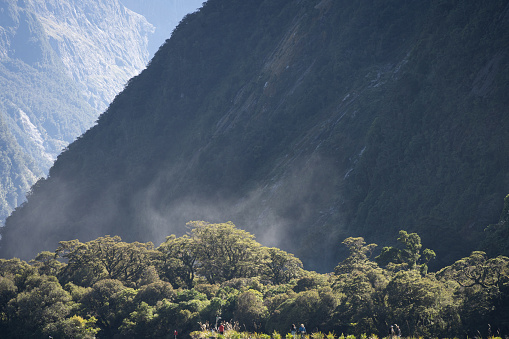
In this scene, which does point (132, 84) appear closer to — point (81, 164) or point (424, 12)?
point (81, 164)

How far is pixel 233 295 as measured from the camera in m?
47.4

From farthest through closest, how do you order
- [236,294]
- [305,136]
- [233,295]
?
1. [305,136]
2. [236,294]
3. [233,295]

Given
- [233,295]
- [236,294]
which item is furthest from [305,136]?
[233,295]

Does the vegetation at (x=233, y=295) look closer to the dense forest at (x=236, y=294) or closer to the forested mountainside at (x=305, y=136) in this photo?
the dense forest at (x=236, y=294)

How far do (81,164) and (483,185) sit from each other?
134m

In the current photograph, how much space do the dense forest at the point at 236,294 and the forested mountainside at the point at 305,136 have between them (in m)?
18.3

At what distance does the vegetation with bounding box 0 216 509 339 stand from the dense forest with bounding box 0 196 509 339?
0.09 meters

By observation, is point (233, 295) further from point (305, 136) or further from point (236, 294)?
point (305, 136)

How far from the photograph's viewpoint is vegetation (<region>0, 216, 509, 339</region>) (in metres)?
36.3

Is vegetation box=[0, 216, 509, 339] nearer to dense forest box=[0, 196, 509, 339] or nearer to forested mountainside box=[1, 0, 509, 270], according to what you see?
dense forest box=[0, 196, 509, 339]

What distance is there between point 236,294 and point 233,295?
91cm

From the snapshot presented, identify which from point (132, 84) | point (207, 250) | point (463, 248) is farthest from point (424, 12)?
point (132, 84)

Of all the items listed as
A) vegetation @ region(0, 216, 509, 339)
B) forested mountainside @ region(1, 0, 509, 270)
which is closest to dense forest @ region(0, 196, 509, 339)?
vegetation @ region(0, 216, 509, 339)

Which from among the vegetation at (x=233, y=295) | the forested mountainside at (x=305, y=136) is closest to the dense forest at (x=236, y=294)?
the vegetation at (x=233, y=295)
